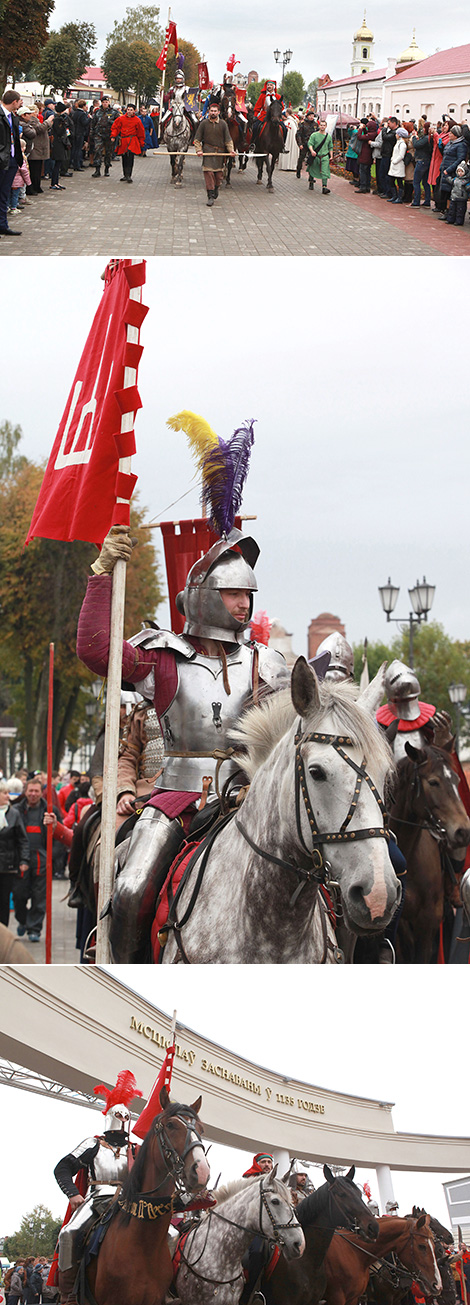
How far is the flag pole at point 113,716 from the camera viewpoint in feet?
12.4

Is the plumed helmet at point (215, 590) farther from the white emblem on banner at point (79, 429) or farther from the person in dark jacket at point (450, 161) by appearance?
the person in dark jacket at point (450, 161)

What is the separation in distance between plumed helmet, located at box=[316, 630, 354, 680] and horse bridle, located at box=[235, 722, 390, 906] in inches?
81.8

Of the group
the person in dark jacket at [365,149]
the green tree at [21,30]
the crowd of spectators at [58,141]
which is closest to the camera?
the green tree at [21,30]

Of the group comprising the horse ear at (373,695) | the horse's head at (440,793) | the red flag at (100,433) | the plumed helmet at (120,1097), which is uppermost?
the red flag at (100,433)

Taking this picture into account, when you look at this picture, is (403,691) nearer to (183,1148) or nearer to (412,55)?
(183,1148)

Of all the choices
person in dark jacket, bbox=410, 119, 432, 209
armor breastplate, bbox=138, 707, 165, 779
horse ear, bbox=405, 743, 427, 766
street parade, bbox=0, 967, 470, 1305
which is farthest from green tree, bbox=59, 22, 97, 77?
street parade, bbox=0, 967, 470, 1305

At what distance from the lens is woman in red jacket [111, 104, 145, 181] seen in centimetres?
923

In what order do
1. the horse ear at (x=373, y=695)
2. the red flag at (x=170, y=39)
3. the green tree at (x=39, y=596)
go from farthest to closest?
the green tree at (x=39, y=596), the red flag at (x=170, y=39), the horse ear at (x=373, y=695)

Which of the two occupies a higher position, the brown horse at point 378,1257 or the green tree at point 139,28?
the green tree at point 139,28

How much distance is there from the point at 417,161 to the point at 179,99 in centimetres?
315

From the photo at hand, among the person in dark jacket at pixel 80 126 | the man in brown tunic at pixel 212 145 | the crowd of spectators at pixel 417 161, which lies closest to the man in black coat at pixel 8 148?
the person in dark jacket at pixel 80 126

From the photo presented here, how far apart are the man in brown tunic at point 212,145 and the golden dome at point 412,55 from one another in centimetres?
153

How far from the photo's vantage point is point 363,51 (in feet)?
28.2

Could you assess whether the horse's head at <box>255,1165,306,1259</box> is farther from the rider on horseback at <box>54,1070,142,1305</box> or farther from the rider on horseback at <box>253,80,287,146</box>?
the rider on horseback at <box>253,80,287,146</box>
